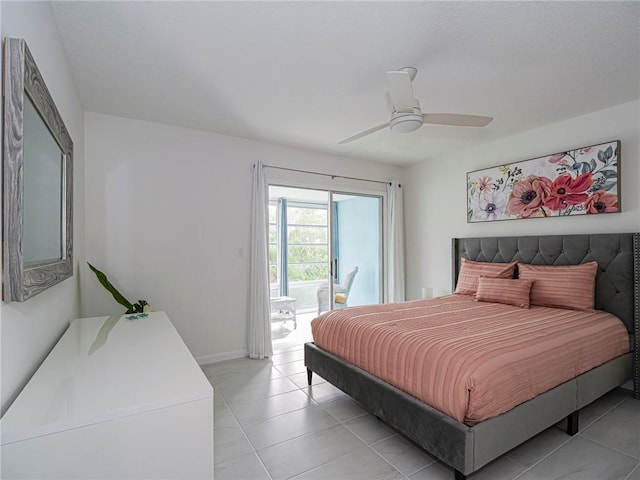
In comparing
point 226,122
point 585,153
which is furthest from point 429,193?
point 226,122

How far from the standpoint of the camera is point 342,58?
89.4 inches

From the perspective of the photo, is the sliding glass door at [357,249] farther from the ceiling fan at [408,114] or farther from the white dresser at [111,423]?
the white dresser at [111,423]

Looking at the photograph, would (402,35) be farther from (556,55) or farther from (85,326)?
(85,326)

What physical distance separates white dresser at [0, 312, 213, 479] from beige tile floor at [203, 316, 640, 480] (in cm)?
94

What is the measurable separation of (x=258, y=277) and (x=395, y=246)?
7.34ft

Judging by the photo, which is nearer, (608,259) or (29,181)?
(29,181)

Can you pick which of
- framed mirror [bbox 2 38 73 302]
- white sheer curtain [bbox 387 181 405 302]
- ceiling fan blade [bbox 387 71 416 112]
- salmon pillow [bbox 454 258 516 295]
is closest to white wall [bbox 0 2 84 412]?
framed mirror [bbox 2 38 73 302]

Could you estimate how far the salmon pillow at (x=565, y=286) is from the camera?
300 centimetres

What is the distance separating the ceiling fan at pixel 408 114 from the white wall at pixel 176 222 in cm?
221

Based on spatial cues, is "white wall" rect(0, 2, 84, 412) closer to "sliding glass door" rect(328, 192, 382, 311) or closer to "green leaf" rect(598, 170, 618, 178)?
"sliding glass door" rect(328, 192, 382, 311)

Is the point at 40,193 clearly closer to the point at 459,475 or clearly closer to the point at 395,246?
the point at 459,475

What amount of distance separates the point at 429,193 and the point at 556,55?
2.76 m

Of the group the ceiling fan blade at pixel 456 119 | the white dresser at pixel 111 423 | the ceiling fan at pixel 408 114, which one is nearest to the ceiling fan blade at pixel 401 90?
the ceiling fan at pixel 408 114

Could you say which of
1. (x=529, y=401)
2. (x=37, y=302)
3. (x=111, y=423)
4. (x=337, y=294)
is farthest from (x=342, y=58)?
(x=337, y=294)
